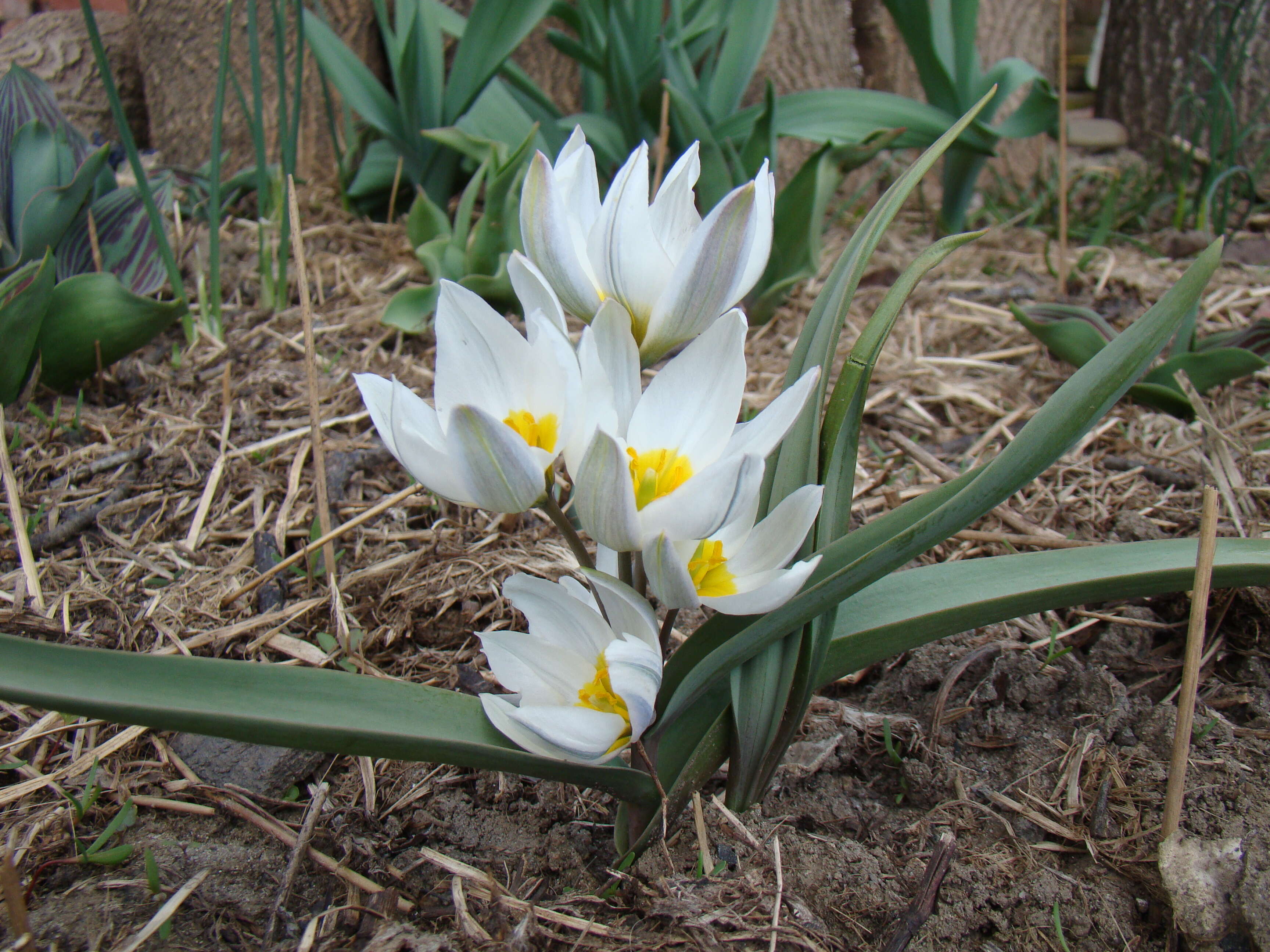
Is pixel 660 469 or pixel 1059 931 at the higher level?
pixel 660 469

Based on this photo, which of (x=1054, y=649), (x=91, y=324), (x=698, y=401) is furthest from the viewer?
(x=91, y=324)

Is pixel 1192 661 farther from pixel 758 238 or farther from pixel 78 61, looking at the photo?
pixel 78 61

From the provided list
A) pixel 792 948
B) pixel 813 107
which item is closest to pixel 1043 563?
pixel 792 948

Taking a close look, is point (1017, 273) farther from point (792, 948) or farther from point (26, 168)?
point (26, 168)

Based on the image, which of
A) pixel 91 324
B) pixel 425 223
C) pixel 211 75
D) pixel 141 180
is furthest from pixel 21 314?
pixel 211 75

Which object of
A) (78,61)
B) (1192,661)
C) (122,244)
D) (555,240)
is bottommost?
(1192,661)

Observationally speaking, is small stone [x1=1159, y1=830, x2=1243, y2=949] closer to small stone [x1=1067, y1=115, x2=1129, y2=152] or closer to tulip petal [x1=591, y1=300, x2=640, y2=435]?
tulip petal [x1=591, y1=300, x2=640, y2=435]
